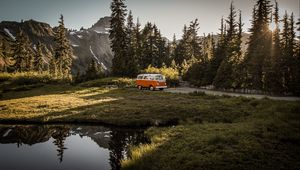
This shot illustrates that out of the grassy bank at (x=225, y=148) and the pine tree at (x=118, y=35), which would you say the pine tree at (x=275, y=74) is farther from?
the pine tree at (x=118, y=35)

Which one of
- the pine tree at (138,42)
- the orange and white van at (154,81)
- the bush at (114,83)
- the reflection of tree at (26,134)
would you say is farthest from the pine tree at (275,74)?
the pine tree at (138,42)

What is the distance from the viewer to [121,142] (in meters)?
16.5

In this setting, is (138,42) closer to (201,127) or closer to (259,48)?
(259,48)

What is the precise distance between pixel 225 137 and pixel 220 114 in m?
8.35

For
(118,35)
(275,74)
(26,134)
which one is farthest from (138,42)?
(26,134)

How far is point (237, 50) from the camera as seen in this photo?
4400 cm

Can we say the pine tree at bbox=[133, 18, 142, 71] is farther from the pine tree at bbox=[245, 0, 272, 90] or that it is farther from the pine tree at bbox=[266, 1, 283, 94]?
the pine tree at bbox=[266, 1, 283, 94]

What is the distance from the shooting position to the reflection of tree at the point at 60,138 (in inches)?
584

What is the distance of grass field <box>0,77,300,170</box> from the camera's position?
10.7 metres

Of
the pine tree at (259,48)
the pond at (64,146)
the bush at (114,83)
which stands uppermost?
the pine tree at (259,48)

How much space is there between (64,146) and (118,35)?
146 ft

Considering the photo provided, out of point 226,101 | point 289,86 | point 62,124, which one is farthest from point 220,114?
point 289,86

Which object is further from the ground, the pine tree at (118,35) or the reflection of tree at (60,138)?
the pine tree at (118,35)

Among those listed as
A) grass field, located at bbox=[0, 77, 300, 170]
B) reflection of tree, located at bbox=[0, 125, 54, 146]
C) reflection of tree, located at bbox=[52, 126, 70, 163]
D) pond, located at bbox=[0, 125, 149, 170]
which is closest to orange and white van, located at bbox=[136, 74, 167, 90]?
grass field, located at bbox=[0, 77, 300, 170]
